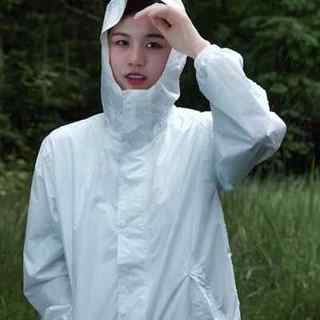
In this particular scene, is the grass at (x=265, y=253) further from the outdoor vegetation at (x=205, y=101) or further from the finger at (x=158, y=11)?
the finger at (x=158, y=11)

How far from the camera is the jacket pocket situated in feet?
11.3

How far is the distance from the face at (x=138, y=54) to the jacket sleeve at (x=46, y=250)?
13.0 inches

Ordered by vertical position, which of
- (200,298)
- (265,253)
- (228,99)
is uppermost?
(228,99)

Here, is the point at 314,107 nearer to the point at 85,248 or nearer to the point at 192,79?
the point at 192,79

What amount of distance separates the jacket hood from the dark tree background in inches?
330

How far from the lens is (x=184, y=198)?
3484 millimetres

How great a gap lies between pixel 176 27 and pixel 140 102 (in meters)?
0.27

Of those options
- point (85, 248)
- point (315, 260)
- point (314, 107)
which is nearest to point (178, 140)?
point (85, 248)

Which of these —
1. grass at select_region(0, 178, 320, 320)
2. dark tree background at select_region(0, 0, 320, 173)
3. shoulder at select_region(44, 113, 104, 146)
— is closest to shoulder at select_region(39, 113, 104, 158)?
shoulder at select_region(44, 113, 104, 146)

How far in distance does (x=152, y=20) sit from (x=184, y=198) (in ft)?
1.74

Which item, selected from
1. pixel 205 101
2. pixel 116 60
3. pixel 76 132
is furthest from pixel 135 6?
pixel 205 101

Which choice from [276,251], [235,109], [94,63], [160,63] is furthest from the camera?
[94,63]

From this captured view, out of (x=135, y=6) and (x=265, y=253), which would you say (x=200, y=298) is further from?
(x=265, y=253)

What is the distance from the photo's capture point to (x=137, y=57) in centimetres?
353
